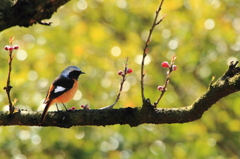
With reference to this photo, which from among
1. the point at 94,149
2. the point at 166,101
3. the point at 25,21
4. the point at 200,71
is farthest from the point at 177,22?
the point at 25,21

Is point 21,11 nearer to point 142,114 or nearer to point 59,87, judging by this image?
point 142,114

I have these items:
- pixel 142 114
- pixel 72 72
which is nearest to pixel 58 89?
pixel 72 72

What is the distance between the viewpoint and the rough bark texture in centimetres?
319

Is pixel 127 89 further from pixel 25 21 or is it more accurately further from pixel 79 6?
pixel 25 21

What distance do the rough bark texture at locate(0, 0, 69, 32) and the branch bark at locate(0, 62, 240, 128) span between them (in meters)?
0.80

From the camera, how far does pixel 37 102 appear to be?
727 centimetres

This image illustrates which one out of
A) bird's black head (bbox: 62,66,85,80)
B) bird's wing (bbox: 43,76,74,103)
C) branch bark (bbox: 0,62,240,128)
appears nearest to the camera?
branch bark (bbox: 0,62,240,128)

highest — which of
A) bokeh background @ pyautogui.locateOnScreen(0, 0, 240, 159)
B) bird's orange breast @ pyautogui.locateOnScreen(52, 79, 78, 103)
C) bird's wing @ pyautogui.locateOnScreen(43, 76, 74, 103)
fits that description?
bird's wing @ pyautogui.locateOnScreen(43, 76, 74, 103)

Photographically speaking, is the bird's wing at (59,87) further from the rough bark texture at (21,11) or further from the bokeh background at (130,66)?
the bokeh background at (130,66)

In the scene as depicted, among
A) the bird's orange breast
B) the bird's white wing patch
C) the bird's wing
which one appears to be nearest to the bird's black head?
the bird's wing

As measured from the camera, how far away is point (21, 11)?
322 cm

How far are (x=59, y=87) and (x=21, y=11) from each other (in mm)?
1818

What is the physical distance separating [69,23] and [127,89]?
81.3 inches

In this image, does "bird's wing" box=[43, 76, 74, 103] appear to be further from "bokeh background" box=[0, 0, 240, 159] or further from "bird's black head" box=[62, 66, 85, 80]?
"bokeh background" box=[0, 0, 240, 159]
